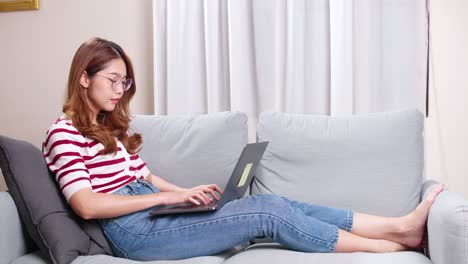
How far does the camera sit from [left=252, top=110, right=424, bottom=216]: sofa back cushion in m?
2.00

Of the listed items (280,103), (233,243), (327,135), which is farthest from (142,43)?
(233,243)

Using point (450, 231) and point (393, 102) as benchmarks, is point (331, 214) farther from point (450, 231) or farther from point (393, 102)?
point (393, 102)

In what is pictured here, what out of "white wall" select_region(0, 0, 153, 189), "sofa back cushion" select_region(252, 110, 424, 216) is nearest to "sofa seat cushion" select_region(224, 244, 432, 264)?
"sofa back cushion" select_region(252, 110, 424, 216)

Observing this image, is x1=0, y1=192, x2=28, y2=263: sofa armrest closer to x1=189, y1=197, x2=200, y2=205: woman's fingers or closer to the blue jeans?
the blue jeans

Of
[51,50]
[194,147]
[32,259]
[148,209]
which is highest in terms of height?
[51,50]

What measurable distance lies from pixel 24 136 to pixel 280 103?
1.44 meters

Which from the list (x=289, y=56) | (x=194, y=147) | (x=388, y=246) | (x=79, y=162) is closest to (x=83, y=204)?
(x=79, y=162)

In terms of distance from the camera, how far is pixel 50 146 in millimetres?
1744

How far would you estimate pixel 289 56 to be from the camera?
257 cm

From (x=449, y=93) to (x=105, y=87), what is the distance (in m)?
1.53

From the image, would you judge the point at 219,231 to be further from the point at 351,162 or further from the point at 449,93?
the point at 449,93

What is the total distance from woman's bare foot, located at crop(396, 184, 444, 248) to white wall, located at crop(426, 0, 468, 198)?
811 mm

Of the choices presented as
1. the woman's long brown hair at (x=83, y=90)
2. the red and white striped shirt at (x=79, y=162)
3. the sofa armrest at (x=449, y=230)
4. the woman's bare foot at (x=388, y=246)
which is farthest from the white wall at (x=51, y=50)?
the sofa armrest at (x=449, y=230)

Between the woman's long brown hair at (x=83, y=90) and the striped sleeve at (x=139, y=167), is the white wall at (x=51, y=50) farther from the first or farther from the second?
the woman's long brown hair at (x=83, y=90)
